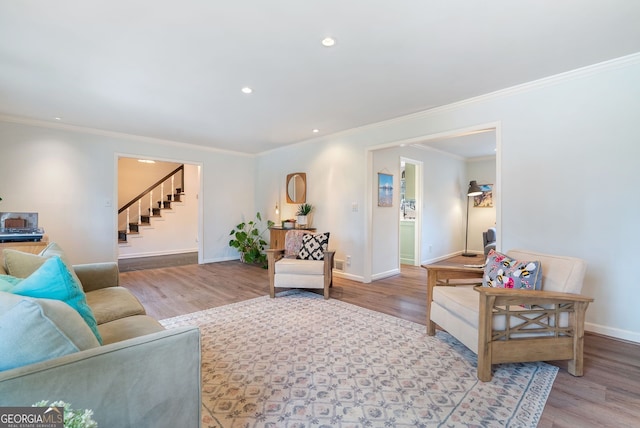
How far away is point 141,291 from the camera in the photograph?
4168 mm

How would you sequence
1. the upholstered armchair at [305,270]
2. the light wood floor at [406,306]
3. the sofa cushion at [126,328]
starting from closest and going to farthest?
the sofa cushion at [126,328], the light wood floor at [406,306], the upholstered armchair at [305,270]

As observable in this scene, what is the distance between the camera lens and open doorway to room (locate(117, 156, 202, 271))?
7.39 metres

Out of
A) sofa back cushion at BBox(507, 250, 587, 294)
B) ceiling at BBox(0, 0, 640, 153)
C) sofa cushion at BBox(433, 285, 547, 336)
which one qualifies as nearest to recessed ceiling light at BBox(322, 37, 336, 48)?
ceiling at BBox(0, 0, 640, 153)

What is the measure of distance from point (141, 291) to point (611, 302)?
5.39 metres

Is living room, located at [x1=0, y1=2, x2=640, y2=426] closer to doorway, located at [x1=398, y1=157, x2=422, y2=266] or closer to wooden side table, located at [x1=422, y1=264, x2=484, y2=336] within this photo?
doorway, located at [x1=398, y1=157, x2=422, y2=266]

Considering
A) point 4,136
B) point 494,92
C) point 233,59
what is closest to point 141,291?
point 4,136

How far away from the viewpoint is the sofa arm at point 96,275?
7.90 feet

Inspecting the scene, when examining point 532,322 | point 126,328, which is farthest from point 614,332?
point 126,328

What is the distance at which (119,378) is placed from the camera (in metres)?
1.06

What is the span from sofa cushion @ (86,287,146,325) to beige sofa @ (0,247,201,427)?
2.66ft

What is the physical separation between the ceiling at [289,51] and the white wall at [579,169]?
9.4 inches

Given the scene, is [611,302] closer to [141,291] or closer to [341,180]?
[341,180]

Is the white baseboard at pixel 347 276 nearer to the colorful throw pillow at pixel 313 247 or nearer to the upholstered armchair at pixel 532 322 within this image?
the colorful throw pillow at pixel 313 247

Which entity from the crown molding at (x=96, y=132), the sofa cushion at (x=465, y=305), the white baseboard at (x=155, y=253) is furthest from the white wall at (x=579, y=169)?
the white baseboard at (x=155, y=253)
